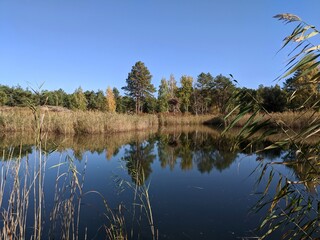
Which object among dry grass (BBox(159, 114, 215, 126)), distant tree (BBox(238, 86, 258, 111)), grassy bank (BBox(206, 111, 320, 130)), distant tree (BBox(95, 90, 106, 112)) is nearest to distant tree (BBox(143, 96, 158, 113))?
distant tree (BBox(95, 90, 106, 112))

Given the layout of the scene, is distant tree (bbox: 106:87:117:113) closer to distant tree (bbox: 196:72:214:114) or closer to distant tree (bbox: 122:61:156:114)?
distant tree (bbox: 122:61:156:114)

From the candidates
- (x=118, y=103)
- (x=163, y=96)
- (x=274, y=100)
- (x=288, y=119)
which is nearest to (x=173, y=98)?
(x=163, y=96)

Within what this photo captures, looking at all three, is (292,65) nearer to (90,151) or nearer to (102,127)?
(90,151)

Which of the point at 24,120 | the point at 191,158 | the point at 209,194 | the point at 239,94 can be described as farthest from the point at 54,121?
the point at 239,94

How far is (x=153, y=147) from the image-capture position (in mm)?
11578

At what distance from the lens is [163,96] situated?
137 feet

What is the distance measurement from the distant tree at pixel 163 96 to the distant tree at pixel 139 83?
1494 millimetres

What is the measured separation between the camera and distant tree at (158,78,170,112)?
38.7 metres

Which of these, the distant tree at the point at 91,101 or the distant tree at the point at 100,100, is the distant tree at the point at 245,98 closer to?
the distant tree at the point at 100,100

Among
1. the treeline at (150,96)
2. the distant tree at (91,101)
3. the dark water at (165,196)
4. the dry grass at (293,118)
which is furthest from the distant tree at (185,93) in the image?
the dark water at (165,196)

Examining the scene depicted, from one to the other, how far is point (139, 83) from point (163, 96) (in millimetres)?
4859

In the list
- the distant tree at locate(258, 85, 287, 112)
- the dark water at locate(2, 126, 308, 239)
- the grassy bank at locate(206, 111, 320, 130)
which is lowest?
the dark water at locate(2, 126, 308, 239)

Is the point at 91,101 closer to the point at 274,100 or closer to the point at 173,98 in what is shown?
the point at 173,98

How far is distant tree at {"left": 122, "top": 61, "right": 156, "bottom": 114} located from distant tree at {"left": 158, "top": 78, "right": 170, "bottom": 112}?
1494mm
